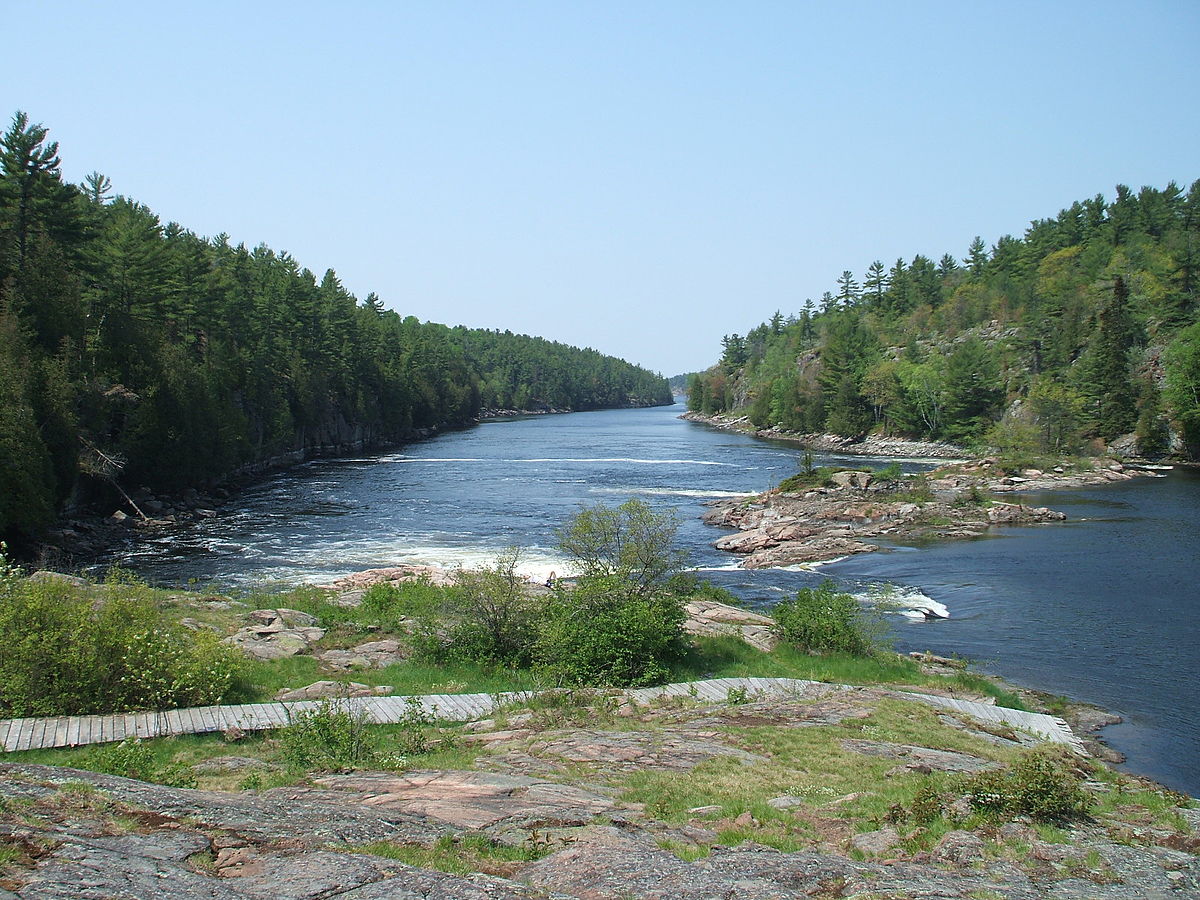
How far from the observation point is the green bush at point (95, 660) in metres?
13.0

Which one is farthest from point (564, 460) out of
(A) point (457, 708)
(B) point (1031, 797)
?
(B) point (1031, 797)

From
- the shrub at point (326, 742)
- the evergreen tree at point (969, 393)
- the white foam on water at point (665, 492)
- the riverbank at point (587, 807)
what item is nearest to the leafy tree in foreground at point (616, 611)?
the riverbank at point (587, 807)

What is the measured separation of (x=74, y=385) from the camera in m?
38.7

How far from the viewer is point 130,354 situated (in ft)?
155

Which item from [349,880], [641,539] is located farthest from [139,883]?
[641,539]

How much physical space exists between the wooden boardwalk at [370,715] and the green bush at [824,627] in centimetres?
333

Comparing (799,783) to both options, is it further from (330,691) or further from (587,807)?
(330,691)

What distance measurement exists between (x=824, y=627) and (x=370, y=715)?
39.8 ft

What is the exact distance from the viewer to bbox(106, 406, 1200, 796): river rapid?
861 inches

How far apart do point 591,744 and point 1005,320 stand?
364 feet

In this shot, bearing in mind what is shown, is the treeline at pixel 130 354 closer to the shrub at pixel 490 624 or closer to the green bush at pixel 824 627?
the shrub at pixel 490 624

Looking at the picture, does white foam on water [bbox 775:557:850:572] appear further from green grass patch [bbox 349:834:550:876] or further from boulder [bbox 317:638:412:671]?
green grass patch [bbox 349:834:550:876]

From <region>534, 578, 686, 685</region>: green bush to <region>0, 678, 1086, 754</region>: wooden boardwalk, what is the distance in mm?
826

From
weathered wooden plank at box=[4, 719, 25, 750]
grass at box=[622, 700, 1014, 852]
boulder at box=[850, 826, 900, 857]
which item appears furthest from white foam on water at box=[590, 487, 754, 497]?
A: boulder at box=[850, 826, 900, 857]
